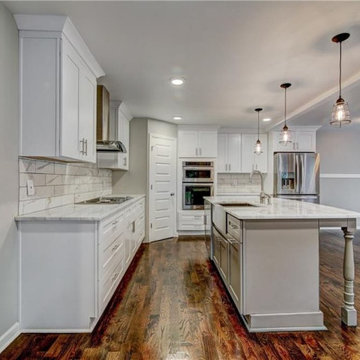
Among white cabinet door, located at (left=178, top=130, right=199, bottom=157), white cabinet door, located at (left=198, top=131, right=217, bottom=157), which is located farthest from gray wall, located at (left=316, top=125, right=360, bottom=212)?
white cabinet door, located at (left=178, top=130, right=199, bottom=157)

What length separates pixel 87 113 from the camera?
2.57 meters

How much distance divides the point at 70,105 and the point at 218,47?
1.36 metres

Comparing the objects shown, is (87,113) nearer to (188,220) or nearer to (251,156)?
(188,220)

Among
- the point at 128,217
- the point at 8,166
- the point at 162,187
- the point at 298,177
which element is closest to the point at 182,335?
the point at 128,217

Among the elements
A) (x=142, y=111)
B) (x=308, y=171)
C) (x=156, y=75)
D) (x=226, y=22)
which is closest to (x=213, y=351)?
(x=226, y=22)

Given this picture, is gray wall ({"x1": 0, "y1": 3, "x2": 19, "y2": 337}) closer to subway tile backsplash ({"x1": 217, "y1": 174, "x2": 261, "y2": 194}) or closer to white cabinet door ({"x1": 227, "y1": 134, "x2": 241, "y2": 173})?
white cabinet door ({"x1": 227, "y1": 134, "x2": 241, "y2": 173})

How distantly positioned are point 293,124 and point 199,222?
2722 mm

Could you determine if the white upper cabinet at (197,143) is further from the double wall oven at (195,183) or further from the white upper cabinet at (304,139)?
the white upper cabinet at (304,139)

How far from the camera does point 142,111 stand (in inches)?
178

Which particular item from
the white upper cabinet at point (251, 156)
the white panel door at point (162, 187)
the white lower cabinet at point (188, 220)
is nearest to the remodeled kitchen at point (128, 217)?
the white panel door at point (162, 187)

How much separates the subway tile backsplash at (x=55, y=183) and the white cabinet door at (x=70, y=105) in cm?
36

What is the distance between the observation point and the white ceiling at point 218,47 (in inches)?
72.3

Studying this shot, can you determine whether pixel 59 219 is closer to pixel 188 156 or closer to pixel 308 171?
pixel 188 156

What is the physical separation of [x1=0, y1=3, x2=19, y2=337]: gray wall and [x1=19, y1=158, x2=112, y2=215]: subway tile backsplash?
15 centimetres
